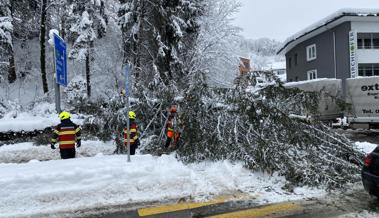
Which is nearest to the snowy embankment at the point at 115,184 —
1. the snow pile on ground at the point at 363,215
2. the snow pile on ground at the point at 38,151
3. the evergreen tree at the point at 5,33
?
the snow pile on ground at the point at 363,215

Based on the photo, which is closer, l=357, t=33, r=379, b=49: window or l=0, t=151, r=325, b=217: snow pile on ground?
l=0, t=151, r=325, b=217: snow pile on ground

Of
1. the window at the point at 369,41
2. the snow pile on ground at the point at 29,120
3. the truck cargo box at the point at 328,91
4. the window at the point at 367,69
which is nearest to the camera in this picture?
the snow pile on ground at the point at 29,120

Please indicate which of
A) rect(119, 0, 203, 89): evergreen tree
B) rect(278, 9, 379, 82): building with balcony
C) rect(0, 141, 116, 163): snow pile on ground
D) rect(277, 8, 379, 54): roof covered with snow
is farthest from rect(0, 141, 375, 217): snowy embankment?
rect(278, 9, 379, 82): building with balcony

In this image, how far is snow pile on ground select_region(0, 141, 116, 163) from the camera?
11.7m

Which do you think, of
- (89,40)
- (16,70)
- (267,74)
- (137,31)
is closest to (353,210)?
(267,74)

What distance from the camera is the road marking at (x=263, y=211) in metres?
6.03

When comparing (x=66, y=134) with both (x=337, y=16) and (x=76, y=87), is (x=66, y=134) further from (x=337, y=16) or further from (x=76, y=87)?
(x=337, y=16)

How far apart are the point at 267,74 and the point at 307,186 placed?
11.7ft

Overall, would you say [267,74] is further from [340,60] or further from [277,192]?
[340,60]

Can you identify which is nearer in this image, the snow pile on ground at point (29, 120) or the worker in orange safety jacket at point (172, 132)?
the worker in orange safety jacket at point (172, 132)

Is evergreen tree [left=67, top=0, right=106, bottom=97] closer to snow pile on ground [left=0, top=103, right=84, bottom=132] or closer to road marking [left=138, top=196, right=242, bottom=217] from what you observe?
snow pile on ground [left=0, top=103, right=84, bottom=132]

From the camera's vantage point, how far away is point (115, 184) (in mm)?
7266

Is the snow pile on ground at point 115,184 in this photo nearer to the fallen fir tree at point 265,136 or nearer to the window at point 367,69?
the fallen fir tree at point 265,136

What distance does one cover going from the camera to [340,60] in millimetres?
29859
